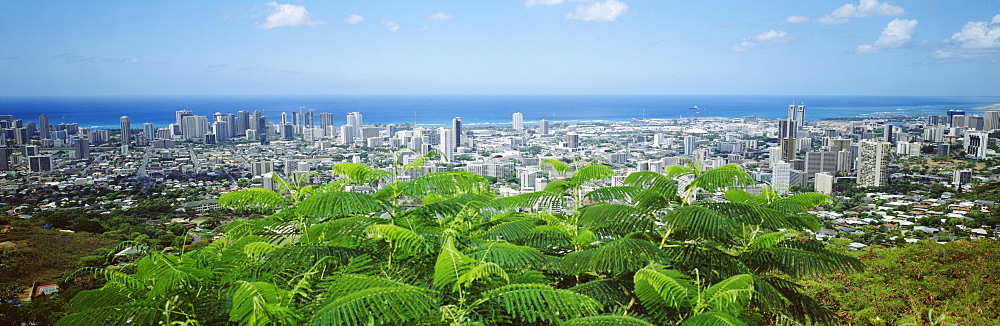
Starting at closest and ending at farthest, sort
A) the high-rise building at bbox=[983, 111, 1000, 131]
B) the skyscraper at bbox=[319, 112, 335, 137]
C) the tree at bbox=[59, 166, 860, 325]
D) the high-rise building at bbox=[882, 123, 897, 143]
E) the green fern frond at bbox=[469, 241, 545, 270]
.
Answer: the tree at bbox=[59, 166, 860, 325], the green fern frond at bbox=[469, 241, 545, 270], the high-rise building at bbox=[983, 111, 1000, 131], the high-rise building at bbox=[882, 123, 897, 143], the skyscraper at bbox=[319, 112, 335, 137]

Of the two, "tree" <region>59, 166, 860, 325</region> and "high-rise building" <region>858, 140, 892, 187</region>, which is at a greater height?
"tree" <region>59, 166, 860, 325</region>

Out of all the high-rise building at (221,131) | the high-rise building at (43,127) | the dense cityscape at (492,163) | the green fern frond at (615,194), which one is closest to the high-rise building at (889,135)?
the dense cityscape at (492,163)

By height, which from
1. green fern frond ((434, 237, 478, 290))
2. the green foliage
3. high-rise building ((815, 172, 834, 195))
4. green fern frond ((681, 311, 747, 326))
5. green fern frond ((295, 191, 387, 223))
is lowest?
high-rise building ((815, 172, 834, 195))

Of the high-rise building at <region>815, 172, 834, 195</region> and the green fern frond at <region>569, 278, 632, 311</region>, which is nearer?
the green fern frond at <region>569, 278, 632, 311</region>

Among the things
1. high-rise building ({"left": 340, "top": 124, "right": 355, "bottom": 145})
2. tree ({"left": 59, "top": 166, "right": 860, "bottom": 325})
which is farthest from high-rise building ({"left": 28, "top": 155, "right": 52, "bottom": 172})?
tree ({"left": 59, "top": 166, "right": 860, "bottom": 325})

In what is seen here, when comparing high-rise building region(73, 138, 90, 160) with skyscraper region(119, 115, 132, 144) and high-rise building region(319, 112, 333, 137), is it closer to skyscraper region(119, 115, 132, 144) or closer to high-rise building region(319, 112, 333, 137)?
skyscraper region(119, 115, 132, 144)

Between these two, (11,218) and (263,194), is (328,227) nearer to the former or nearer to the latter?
(263,194)

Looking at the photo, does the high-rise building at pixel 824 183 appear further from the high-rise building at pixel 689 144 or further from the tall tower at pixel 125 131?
the tall tower at pixel 125 131

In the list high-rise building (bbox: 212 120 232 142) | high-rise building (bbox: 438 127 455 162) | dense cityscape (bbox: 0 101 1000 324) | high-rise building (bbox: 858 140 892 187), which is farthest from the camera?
high-rise building (bbox: 212 120 232 142)

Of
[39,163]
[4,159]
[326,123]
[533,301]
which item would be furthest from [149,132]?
[533,301]
